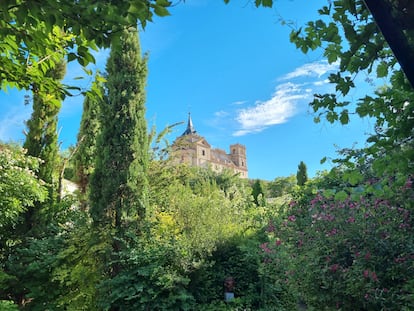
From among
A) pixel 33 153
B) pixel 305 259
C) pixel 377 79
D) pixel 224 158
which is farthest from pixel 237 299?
pixel 224 158

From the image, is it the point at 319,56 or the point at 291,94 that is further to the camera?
the point at 291,94

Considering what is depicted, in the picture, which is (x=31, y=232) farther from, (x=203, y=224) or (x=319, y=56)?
(x=319, y=56)

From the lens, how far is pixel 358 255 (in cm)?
328

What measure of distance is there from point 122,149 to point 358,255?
381 centimetres

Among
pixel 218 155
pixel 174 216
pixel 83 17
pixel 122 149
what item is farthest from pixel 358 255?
pixel 218 155

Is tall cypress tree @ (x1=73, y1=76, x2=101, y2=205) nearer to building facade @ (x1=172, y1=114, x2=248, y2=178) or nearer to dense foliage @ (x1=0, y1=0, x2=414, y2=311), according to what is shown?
dense foliage @ (x1=0, y1=0, x2=414, y2=311)

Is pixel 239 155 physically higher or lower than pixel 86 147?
higher

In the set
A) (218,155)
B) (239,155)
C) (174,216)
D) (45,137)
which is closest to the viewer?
(174,216)

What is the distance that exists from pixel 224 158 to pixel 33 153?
49.9 metres

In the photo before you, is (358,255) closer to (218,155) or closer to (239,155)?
(218,155)

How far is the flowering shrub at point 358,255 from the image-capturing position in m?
3.08

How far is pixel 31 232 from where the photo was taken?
600cm

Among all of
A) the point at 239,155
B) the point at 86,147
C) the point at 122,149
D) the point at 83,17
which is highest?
the point at 239,155

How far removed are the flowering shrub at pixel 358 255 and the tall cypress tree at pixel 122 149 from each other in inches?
105
